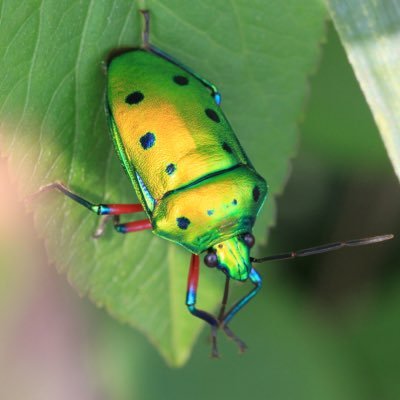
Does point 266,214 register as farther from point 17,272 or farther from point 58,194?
point 17,272

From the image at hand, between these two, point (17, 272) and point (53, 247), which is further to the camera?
point (17, 272)

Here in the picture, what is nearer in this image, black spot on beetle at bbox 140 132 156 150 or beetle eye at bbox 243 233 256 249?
black spot on beetle at bbox 140 132 156 150

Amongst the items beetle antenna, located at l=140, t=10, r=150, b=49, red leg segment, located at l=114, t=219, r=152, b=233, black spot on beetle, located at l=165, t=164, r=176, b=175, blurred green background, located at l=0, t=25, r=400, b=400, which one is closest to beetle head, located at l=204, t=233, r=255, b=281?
red leg segment, located at l=114, t=219, r=152, b=233

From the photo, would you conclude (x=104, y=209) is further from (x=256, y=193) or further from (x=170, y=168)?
(x=256, y=193)

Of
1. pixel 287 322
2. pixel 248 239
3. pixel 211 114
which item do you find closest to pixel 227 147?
pixel 211 114

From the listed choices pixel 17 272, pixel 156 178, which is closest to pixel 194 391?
pixel 17 272

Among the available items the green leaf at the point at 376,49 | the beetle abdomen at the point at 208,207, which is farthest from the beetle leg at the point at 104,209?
the green leaf at the point at 376,49

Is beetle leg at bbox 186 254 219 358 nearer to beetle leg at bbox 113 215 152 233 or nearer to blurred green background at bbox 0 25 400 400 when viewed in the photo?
beetle leg at bbox 113 215 152 233
